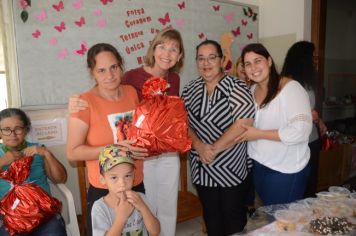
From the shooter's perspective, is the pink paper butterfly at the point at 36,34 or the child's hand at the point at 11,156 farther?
the pink paper butterfly at the point at 36,34

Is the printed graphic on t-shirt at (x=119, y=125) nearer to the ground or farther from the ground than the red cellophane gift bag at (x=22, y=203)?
farther from the ground

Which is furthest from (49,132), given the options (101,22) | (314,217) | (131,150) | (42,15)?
(314,217)

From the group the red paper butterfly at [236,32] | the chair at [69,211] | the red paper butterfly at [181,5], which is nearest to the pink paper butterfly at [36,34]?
the chair at [69,211]

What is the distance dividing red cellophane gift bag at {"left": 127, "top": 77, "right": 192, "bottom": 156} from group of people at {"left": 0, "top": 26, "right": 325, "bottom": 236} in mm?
77

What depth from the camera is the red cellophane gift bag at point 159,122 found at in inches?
52.8

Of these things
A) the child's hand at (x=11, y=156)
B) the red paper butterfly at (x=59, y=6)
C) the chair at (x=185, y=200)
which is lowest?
the chair at (x=185, y=200)

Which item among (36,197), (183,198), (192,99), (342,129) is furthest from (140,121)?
(342,129)

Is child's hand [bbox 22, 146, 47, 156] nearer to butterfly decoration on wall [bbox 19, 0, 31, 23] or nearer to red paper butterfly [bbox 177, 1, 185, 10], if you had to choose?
butterfly decoration on wall [bbox 19, 0, 31, 23]

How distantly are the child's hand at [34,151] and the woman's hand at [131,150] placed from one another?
752 mm

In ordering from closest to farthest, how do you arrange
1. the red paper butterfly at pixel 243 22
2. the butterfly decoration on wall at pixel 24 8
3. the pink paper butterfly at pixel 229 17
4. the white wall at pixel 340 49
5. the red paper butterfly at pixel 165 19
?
the butterfly decoration on wall at pixel 24 8, the red paper butterfly at pixel 165 19, the pink paper butterfly at pixel 229 17, the red paper butterfly at pixel 243 22, the white wall at pixel 340 49

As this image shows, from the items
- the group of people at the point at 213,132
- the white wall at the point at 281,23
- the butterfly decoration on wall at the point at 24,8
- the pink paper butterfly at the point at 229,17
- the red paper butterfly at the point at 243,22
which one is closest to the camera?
the group of people at the point at 213,132

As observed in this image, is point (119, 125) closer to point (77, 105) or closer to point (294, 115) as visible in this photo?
point (77, 105)

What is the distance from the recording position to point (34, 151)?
1.80 m

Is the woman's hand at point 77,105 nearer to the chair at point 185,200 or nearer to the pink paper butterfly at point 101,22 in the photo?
the pink paper butterfly at point 101,22
